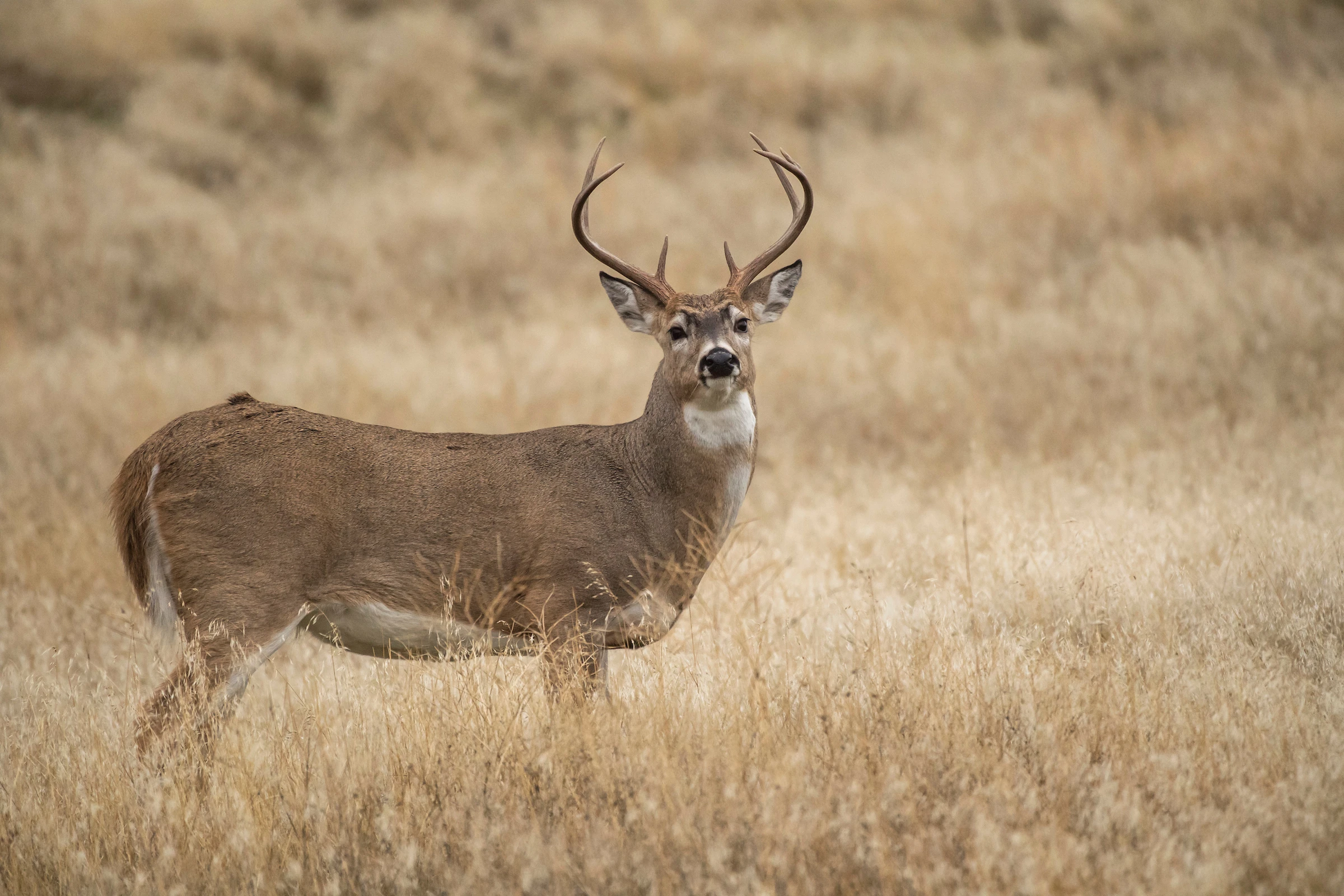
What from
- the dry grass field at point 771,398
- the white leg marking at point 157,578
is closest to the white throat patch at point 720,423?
the dry grass field at point 771,398

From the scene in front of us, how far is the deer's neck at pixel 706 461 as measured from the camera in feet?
18.5

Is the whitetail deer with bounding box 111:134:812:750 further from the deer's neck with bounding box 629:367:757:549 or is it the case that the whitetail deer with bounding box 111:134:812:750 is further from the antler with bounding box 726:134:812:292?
the antler with bounding box 726:134:812:292

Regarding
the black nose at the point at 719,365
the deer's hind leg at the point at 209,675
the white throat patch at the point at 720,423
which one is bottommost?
the deer's hind leg at the point at 209,675

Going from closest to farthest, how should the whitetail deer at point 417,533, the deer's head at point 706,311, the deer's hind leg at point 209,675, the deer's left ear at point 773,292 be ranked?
the deer's hind leg at point 209,675
the whitetail deer at point 417,533
the deer's head at point 706,311
the deer's left ear at point 773,292

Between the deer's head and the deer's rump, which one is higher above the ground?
the deer's head

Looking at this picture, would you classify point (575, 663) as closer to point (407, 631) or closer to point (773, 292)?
point (407, 631)

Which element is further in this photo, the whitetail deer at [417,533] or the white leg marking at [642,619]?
the white leg marking at [642,619]

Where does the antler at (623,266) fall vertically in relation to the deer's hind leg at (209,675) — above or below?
above

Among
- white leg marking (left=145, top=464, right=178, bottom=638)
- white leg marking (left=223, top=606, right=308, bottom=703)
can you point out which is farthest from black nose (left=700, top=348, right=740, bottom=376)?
white leg marking (left=145, top=464, right=178, bottom=638)

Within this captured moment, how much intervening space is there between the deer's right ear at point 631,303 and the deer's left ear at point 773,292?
50 cm

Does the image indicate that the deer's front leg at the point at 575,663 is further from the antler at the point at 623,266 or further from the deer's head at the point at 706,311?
the antler at the point at 623,266

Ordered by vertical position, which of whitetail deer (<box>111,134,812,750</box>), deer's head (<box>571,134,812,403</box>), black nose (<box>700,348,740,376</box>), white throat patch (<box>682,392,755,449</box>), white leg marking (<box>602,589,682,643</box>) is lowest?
white leg marking (<box>602,589,682,643</box>)

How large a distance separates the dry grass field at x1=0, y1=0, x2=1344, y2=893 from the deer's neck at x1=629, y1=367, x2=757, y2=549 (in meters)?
0.41

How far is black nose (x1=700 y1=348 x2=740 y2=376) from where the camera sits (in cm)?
539
